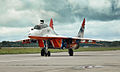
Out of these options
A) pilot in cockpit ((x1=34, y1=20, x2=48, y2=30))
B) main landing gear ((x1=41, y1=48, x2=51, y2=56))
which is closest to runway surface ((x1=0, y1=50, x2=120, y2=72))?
main landing gear ((x1=41, y1=48, x2=51, y2=56))

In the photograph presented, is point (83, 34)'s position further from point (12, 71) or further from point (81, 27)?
point (12, 71)

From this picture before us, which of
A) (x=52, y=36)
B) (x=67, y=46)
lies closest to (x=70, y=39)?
(x=67, y=46)

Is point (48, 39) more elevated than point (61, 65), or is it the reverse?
point (48, 39)

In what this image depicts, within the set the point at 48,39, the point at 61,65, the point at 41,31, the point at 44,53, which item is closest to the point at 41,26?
the point at 41,31

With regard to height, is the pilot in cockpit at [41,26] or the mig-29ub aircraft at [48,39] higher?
the pilot in cockpit at [41,26]

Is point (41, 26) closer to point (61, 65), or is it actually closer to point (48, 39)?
point (48, 39)

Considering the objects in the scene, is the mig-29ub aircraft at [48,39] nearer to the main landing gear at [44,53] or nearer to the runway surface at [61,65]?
the main landing gear at [44,53]

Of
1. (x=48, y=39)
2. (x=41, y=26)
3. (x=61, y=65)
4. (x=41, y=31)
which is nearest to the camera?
(x=61, y=65)

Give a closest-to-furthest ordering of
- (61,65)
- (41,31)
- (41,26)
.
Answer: (61,65) → (41,31) → (41,26)

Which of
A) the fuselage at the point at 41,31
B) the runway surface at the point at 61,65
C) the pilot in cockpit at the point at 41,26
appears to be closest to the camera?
the runway surface at the point at 61,65

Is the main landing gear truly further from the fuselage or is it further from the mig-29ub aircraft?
the fuselage

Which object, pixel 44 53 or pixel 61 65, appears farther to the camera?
pixel 44 53

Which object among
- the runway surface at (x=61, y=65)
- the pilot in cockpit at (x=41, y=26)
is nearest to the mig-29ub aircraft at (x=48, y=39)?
the pilot in cockpit at (x=41, y=26)

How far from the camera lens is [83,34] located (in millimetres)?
43344
